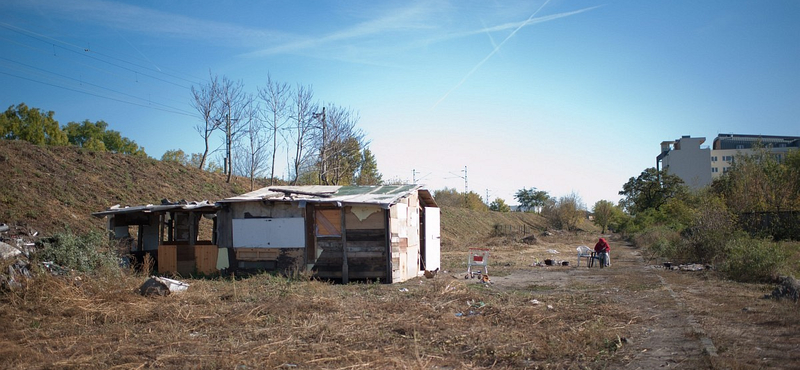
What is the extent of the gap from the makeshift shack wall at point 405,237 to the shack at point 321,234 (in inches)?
1.2

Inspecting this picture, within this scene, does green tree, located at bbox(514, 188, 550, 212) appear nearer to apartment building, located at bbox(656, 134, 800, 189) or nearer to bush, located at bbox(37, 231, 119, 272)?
apartment building, located at bbox(656, 134, 800, 189)

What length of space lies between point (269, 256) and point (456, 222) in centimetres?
3923

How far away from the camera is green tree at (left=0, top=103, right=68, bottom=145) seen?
4066cm

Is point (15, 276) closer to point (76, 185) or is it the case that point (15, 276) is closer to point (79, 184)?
point (76, 185)

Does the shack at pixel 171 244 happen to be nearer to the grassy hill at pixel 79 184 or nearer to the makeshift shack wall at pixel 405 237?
the grassy hill at pixel 79 184

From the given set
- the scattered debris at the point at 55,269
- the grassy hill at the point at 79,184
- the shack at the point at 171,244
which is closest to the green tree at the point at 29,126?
the grassy hill at the point at 79,184

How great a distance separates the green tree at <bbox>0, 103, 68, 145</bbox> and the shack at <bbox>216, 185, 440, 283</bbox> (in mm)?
34288

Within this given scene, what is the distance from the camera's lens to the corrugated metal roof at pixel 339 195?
1546 centimetres

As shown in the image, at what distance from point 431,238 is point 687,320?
36.8 ft

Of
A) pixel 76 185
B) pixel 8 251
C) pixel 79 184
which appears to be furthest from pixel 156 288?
pixel 79 184

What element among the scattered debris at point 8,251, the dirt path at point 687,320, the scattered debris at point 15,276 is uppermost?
the scattered debris at point 8,251

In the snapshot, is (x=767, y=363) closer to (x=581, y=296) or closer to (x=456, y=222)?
(x=581, y=296)

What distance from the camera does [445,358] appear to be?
266 inches

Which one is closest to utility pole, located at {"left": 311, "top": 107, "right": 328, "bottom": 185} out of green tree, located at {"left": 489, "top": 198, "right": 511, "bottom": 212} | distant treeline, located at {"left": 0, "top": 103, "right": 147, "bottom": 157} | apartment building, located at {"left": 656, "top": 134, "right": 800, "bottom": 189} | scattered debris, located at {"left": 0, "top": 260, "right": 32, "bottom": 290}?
distant treeline, located at {"left": 0, "top": 103, "right": 147, "bottom": 157}
